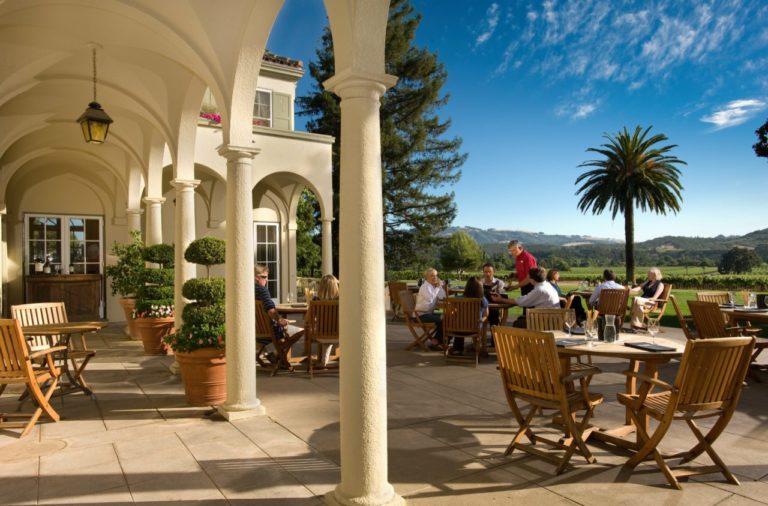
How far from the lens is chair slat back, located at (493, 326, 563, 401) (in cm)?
351

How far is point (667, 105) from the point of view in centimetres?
3416

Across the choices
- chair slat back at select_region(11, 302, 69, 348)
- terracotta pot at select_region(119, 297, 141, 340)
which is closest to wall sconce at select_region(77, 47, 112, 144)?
chair slat back at select_region(11, 302, 69, 348)

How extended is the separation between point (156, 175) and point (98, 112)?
10.5 ft

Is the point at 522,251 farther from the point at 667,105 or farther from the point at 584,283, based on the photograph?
the point at 667,105

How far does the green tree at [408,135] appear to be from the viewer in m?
27.3

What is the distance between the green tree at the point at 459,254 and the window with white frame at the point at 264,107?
919 inches

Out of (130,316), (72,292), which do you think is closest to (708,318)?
(130,316)

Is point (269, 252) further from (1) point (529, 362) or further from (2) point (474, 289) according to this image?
(1) point (529, 362)

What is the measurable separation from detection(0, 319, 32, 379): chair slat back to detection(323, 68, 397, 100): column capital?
12.2 ft

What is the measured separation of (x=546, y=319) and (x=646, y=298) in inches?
237

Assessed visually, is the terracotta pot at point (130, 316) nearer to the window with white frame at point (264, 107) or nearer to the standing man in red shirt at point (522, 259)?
the window with white frame at point (264, 107)

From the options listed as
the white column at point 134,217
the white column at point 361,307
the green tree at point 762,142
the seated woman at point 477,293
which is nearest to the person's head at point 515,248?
the seated woman at point 477,293

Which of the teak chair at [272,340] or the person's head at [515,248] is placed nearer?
the teak chair at [272,340]

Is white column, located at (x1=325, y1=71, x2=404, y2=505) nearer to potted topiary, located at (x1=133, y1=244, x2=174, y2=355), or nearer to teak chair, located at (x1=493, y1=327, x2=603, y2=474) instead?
teak chair, located at (x1=493, y1=327, x2=603, y2=474)
